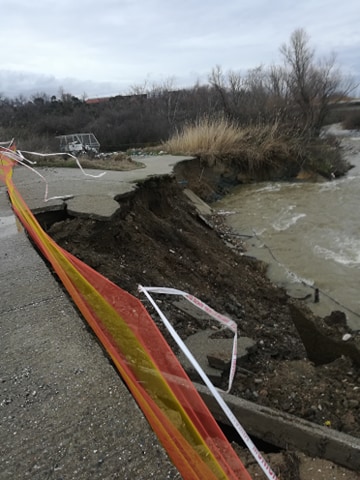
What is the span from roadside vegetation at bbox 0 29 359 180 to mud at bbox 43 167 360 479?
32.3 ft

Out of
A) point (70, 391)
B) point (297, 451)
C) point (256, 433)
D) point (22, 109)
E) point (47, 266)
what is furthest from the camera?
point (22, 109)

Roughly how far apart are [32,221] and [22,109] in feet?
126

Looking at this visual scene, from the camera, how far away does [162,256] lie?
5781mm

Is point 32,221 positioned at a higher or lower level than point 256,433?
higher

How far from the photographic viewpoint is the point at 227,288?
232 inches

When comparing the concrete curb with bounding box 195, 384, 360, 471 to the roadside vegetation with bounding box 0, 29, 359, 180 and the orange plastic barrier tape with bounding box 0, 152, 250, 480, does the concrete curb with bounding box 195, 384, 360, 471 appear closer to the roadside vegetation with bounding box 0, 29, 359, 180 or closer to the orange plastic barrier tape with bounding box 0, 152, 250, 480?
the orange plastic barrier tape with bounding box 0, 152, 250, 480

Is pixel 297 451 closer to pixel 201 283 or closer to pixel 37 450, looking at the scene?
pixel 37 450

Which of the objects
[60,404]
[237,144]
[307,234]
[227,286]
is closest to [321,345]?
[227,286]

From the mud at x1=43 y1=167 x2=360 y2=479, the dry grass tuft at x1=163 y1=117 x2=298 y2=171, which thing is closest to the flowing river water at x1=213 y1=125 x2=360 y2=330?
the mud at x1=43 y1=167 x2=360 y2=479

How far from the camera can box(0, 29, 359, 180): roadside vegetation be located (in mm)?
18859

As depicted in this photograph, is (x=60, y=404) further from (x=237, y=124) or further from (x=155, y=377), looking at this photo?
(x=237, y=124)

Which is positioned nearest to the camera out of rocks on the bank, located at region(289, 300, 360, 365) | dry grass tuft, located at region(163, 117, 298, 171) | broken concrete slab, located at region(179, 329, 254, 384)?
broken concrete slab, located at region(179, 329, 254, 384)

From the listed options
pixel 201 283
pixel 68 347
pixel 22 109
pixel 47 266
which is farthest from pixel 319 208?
pixel 22 109

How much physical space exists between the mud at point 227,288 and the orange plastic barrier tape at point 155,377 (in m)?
0.55
